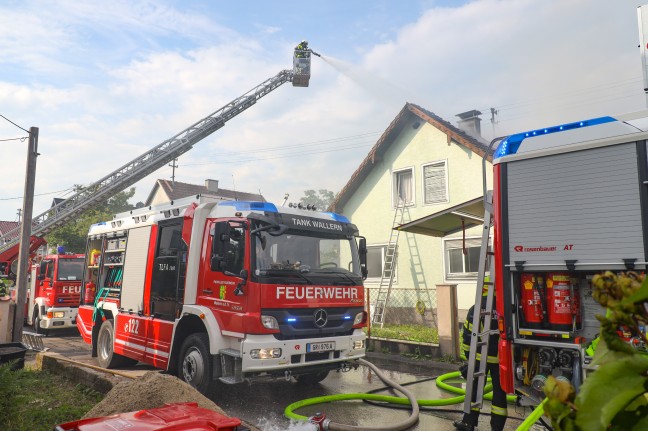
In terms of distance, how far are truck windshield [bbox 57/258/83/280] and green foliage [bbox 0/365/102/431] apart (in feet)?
23.6

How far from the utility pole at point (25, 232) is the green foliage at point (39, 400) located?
3800 millimetres

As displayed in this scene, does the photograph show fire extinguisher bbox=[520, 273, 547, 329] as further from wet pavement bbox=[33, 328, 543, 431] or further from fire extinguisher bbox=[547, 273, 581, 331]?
wet pavement bbox=[33, 328, 543, 431]

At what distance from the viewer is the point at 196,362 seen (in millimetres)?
6605

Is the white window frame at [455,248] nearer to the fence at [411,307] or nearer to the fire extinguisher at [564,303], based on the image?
the fence at [411,307]

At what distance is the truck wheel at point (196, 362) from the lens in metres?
6.42

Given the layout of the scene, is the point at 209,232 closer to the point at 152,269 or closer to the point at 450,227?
the point at 152,269

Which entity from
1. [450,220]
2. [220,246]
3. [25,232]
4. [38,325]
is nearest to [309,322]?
[220,246]

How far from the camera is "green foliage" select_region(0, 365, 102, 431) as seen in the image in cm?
417

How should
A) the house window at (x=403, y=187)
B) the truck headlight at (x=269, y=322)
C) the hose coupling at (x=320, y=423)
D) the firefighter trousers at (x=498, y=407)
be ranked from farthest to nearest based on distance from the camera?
the house window at (x=403, y=187), the truck headlight at (x=269, y=322), the firefighter trousers at (x=498, y=407), the hose coupling at (x=320, y=423)

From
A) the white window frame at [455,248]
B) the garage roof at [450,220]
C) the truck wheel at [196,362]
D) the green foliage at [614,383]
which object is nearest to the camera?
the green foliage at [614,383]

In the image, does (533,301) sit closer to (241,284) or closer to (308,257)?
(308,257)

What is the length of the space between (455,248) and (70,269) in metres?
11.4

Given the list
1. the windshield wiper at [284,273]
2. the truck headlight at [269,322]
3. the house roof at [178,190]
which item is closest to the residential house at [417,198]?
the windshield wiper at [284,273]

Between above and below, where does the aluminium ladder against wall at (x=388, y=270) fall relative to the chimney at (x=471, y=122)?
below
